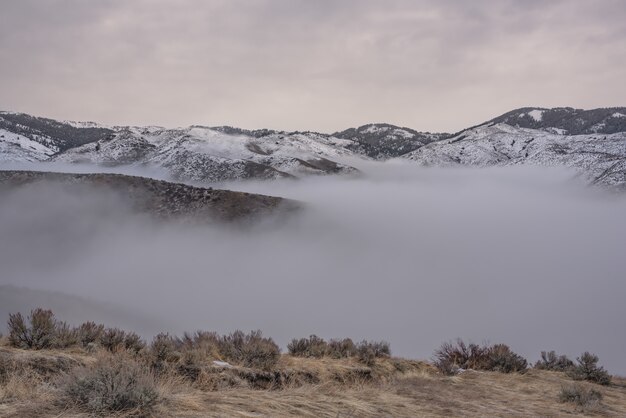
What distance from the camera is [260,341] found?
35.8 feet

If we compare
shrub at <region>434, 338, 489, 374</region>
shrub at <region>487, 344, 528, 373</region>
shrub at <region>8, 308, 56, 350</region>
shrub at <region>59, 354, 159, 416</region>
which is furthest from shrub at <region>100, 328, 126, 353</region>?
shrub at <region>487, 344, 528, 373</region>

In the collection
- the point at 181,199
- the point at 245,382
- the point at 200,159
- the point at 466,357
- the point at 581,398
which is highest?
the point at 200,159

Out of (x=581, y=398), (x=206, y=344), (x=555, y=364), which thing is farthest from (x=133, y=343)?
(x=555, y=364)

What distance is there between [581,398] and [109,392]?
8.05 m

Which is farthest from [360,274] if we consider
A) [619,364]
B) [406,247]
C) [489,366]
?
[489,366]

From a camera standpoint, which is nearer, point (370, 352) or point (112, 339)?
point (112, 339)

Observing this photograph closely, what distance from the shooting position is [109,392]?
17.1 ft

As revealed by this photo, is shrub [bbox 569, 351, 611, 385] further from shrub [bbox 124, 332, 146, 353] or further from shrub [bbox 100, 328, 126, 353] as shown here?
shrub [bbox 100, 328, 126, 353]

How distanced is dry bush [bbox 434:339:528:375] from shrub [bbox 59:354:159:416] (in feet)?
28.2

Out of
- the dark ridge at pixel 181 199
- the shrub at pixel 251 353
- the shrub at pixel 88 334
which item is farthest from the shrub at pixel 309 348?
the dark ridge at pixel 181 199

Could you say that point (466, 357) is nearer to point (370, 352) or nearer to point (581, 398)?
point (370, 352)

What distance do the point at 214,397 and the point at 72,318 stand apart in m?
44.8

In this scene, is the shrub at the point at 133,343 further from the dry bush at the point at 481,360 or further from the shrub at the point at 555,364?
the shrub at the point at 555,364

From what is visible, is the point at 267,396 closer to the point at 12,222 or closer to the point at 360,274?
the point at 360,274
